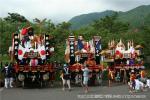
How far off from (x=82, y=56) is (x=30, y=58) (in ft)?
16.6

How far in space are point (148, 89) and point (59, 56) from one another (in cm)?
2028

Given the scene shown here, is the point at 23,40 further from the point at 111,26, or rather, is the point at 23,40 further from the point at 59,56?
the point at 111,26

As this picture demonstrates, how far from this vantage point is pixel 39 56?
97.7ft

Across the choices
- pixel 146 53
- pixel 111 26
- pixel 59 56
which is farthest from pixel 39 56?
pixel 111 26

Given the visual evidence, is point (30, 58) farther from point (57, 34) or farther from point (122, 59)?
point (57, 34)

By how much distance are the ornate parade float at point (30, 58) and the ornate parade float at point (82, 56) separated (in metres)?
2.77

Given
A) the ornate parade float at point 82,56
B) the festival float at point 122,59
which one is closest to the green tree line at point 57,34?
the festival float at point 122,59

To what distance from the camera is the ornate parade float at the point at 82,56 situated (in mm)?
32031

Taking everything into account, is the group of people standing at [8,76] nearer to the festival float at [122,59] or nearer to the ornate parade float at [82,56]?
the ornate parade float at [82,56]

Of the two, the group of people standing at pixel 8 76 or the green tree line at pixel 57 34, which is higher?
the green tree line at pixel 57 34

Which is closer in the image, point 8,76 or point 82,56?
point 8,76

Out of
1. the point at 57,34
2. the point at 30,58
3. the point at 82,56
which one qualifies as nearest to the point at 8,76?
the point at 30,58

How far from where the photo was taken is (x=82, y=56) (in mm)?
33188

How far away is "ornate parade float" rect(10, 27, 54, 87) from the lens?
29406 millimetres
